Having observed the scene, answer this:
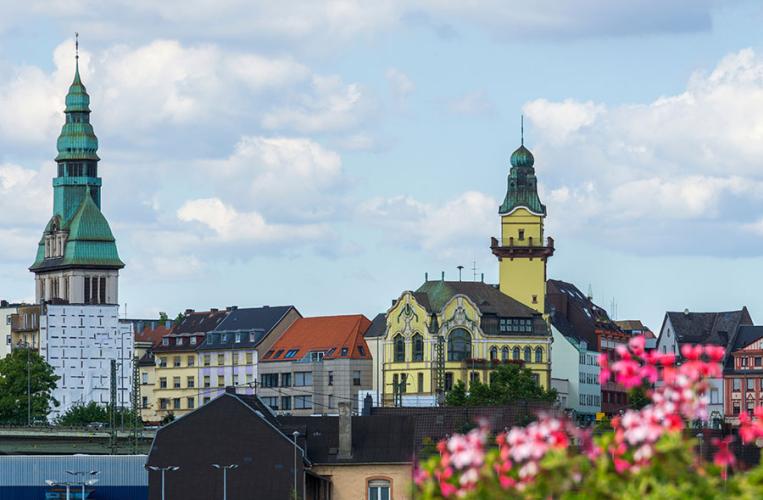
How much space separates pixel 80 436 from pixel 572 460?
497 feet

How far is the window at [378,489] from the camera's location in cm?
12056

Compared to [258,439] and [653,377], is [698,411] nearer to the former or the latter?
[653,377]

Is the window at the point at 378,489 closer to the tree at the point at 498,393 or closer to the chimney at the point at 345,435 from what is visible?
the chimney at the point at 345,435

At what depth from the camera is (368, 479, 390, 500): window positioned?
396ft

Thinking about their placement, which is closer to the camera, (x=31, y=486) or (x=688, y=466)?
(x=688, y=466)

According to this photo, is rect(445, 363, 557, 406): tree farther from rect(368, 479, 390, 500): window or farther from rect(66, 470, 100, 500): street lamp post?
rect(368, 479, 390, 500): window

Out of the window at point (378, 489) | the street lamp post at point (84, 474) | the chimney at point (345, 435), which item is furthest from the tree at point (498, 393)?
the window at point (378, 489)

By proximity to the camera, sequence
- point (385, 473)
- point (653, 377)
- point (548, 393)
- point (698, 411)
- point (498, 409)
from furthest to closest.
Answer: point (548, 393) < point (498, 409) < point (385, 473) < point (653, 377) < point (698, 411)

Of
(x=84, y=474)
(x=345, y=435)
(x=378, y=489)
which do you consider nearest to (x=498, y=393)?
(x=84, y=474)

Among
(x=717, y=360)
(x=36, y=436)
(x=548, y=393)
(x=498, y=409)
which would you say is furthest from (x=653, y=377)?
(x=548, y=393)

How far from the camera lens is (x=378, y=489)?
121 metres

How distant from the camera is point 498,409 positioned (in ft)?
429

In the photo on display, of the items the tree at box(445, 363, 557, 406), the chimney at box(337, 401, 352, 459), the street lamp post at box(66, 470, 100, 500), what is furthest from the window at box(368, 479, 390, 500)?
the tree at box(445, 363, 557, 406)

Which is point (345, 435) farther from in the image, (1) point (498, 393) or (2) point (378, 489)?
(1) point (498, 393)
